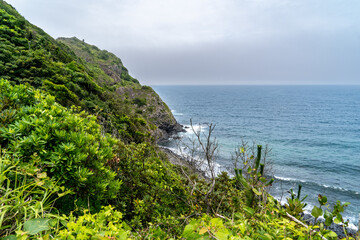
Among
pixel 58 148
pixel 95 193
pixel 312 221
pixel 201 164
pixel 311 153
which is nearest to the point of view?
pixel 312 221

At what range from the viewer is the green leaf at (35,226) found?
1.47m

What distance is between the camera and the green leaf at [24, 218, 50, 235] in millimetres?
1469

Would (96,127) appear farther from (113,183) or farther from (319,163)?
(319,163)

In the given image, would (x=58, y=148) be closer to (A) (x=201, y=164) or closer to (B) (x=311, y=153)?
(A) (x=201, y=164)

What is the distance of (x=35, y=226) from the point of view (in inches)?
59.5

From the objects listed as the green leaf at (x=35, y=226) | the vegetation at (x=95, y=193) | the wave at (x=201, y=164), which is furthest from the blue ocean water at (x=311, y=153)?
the green leaf at (x=35, y=226)

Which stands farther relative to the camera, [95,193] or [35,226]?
[95,193]

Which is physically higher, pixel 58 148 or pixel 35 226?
pixel 58 148

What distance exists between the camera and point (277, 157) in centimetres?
3556

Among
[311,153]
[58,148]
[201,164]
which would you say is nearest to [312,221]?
[58,148]

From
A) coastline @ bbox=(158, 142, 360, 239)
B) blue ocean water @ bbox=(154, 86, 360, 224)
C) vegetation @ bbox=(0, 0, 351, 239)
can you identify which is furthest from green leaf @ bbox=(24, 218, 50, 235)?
blue ocean water @ bbox=(154, 86, 360, 224)

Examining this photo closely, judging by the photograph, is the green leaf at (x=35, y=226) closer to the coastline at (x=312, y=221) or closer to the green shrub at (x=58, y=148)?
the green shrub at (x=58, y=148)

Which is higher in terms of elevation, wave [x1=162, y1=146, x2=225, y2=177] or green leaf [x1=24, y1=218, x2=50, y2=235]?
green leaf [x1=24, y1=218, x2=50, y2=235]

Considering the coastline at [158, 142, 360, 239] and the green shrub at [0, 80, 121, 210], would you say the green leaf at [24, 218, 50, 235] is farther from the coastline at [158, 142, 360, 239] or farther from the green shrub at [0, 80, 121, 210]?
the coastline at [158, 142, 360, 239]
